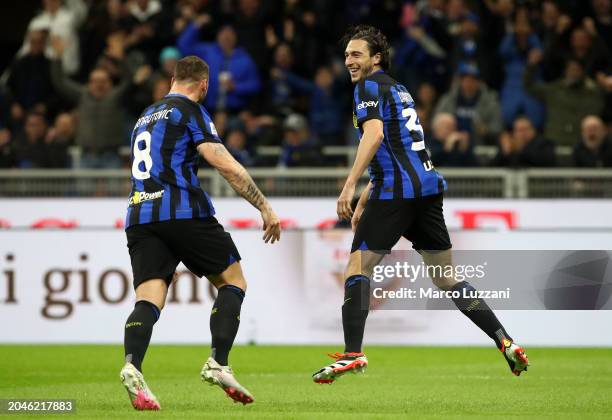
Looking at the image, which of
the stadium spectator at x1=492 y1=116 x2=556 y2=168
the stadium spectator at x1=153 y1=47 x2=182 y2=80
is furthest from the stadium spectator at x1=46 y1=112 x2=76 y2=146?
the stadium spectator at x1=492 y1=116 x2=556 y2=168

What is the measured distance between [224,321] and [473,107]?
32.2 ft

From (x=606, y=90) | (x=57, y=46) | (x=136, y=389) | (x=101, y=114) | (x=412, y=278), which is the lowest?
(x=412, y=278)

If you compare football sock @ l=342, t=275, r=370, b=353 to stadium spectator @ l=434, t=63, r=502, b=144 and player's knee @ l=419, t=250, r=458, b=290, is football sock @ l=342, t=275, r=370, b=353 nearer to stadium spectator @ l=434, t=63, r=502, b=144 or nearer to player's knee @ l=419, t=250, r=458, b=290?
player's knee @ l=419, t=250, r=458, b=290

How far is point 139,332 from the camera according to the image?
26.7 feet

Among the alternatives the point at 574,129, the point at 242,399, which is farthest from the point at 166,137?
the point at 574,129

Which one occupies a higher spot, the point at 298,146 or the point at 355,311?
the point at 298,146

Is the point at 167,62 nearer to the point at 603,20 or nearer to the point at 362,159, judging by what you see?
the point at 603,20

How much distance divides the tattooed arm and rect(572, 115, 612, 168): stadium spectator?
9.08 metres

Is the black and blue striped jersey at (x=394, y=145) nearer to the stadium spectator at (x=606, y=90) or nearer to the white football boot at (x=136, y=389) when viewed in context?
the white football boot at (x=136, y=389)

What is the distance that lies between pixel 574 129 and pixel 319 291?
498cm

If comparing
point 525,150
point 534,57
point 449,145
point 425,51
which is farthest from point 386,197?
point 425,51

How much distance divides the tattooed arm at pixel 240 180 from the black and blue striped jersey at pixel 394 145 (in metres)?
1.11

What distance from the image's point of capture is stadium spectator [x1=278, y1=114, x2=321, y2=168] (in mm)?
16859

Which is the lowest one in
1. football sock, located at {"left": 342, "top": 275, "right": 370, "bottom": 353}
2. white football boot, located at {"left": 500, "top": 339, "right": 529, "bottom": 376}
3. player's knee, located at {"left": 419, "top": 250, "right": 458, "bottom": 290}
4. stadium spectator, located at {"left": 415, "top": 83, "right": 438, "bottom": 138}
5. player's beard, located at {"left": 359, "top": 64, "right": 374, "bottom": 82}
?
white football boot, located at {"left": 500, "top": 339, "right": 529, "bottom": 376}
